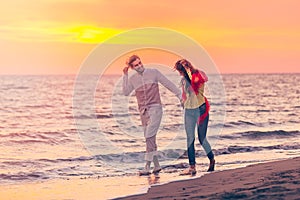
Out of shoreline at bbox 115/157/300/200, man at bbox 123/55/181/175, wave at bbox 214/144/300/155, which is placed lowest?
shoreline at bbox 115/157/300/200

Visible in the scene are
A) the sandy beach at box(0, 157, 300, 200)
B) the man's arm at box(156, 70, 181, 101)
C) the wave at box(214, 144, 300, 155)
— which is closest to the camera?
the sandy beach at box(0, 157, 300, 200)

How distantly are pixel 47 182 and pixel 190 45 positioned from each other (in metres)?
3.83

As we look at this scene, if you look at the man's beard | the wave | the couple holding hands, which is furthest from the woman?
the wave

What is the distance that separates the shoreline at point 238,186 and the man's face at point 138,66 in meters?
2.11

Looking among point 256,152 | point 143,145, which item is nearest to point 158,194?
point 256,152

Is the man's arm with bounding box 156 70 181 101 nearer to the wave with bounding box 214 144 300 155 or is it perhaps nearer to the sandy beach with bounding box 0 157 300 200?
the sandy beach with bounding box 0 157 300 200

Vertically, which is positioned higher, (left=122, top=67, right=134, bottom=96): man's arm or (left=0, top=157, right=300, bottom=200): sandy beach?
(left=122, top=67, right=134, bottom=96): man's arm

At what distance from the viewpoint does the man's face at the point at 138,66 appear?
11.1 meters

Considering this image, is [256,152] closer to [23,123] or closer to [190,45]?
[190,45]

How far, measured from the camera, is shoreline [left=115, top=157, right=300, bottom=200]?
7.69m

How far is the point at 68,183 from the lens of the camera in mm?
11664

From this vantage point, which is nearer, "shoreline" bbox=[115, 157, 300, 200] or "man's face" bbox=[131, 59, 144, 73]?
"shoreline" bbox=[115, 157, 300, 200]

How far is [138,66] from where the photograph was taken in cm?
1112

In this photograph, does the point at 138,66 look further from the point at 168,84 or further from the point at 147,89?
the point at 168,84
